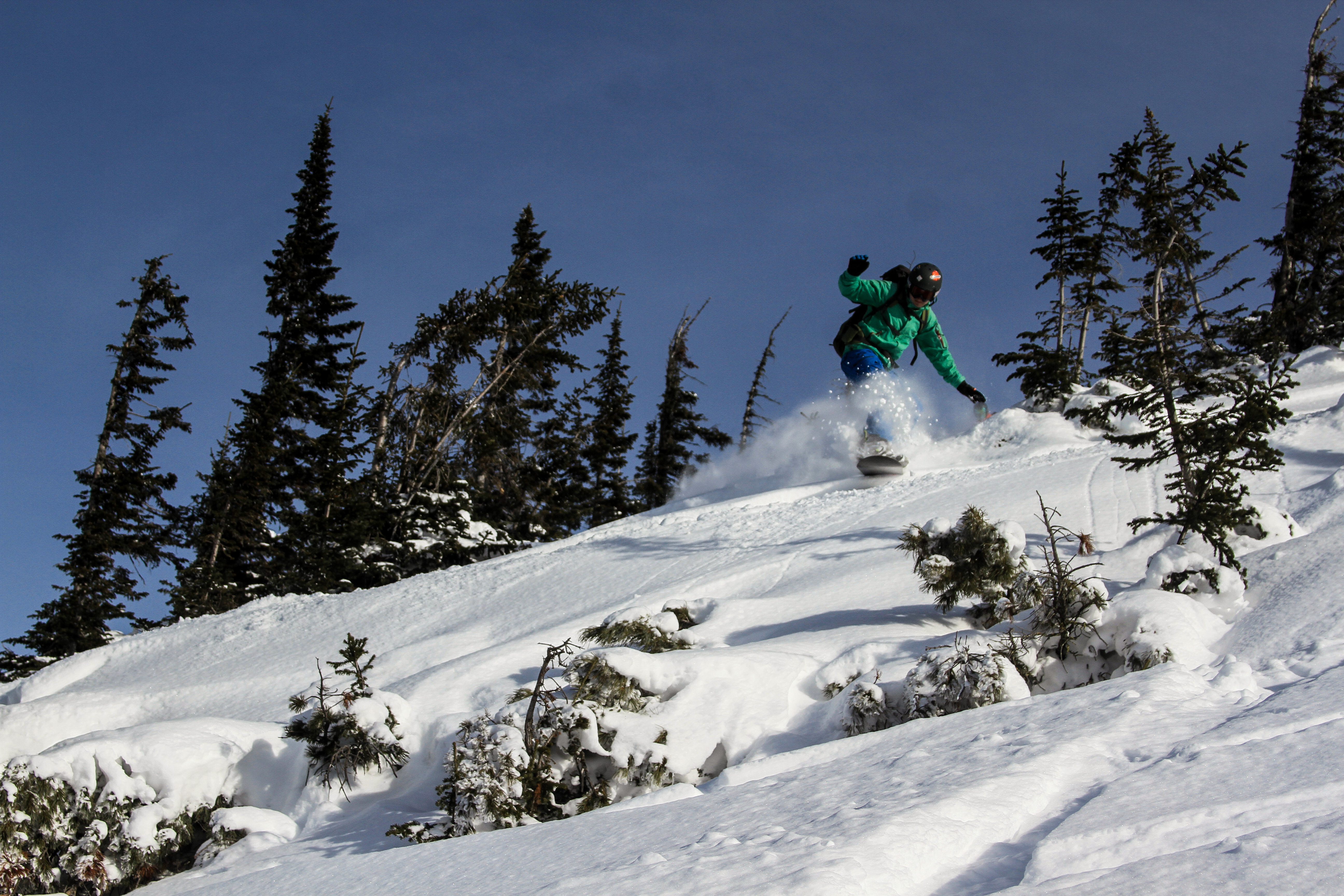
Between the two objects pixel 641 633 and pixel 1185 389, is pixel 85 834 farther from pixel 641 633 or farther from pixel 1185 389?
pixel 1185 389

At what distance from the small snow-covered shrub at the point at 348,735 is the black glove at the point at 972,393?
8.91 metres

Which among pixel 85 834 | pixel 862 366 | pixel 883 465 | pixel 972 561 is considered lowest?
pixel 85 834

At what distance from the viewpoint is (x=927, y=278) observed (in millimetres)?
10969

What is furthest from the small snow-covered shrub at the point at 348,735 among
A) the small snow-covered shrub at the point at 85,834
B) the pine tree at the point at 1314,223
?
the pine tree at the point at 1314,223

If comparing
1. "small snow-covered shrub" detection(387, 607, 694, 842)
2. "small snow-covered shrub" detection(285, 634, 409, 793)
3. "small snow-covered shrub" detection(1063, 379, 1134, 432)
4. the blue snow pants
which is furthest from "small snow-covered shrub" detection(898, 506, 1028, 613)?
"small snow-covered shrub" detection(1063, 379, 1134, 432)

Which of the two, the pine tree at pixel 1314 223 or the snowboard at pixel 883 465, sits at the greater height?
the pine tree at pixel 1314 223

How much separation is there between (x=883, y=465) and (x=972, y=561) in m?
5.79

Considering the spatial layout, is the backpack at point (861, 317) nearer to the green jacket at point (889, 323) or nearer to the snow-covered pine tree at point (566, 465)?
the green jacket at point (889, 323)

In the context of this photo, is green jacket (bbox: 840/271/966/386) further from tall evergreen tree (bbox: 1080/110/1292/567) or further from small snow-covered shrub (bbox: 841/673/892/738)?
small snow-covered shrub (bbox: 841/673/892/738)

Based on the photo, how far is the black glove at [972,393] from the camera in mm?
11484

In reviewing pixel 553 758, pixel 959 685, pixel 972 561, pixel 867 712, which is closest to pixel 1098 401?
pixel 972 561

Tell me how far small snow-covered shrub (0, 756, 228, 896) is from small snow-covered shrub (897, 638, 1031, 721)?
12.4ft

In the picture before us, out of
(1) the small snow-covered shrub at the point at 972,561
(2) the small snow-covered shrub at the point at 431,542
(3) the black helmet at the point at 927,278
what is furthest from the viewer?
(2) the small snow-covered shrub at the point at 431,542

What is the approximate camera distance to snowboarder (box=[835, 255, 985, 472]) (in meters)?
11.1
